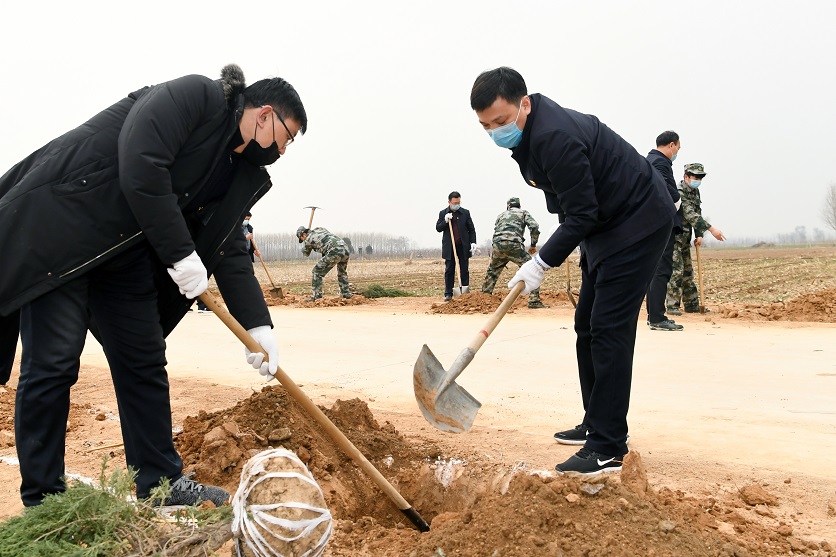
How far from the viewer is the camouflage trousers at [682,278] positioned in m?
10.1

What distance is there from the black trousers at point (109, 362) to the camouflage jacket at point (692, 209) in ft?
28.3

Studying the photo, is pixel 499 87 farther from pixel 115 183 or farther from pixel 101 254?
pixel 101 254

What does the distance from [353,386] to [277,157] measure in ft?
10.5

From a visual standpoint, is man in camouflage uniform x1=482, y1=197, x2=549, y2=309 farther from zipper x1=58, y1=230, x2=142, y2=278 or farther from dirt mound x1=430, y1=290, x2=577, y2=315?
zipper x1=58, y1=230, x2=142, y2=278

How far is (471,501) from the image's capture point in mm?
3604

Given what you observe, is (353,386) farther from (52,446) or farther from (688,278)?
(688,278)

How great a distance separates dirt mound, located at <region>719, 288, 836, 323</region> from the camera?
966cm

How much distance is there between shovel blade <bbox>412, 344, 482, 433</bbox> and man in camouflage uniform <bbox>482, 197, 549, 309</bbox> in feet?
27.1

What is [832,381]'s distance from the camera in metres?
5.70

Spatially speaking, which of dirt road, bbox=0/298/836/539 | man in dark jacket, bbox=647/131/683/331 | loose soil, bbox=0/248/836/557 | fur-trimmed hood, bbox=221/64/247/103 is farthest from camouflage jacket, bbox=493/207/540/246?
fur-trimmed hood, bbox=221/64/247/103

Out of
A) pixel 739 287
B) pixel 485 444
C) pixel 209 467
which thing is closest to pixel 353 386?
pixel 485 444

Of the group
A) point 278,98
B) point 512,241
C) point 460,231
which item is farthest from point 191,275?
point 460,231

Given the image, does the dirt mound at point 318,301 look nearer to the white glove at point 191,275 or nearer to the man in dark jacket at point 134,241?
the man in dark jacket at point 134,241

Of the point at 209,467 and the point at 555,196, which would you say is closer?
the point at 209,467
